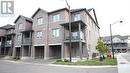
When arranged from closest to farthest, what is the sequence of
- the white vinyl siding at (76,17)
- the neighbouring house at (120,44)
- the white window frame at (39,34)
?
the white vinyl siding at (76,17) < the white window frame at (39,34) < the neighbouring house at (120,44)

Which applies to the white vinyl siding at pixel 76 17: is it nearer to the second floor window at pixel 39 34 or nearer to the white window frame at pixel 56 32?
the white window frame at pixel 56 32

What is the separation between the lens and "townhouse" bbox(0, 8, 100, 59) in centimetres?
2659

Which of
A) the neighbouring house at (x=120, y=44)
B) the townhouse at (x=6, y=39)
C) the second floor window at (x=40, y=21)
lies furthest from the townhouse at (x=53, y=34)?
the neighbouring house at (x=120, y=44)

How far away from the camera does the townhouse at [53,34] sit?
87.2ft

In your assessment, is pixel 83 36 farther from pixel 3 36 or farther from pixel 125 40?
pixel 125 40

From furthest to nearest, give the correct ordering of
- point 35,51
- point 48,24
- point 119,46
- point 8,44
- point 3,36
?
1. point 119,46
2. point 3,36
3. point 8,44
4. point 35,51
5. point 48,24

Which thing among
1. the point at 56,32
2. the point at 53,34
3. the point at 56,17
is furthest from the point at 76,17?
the point at 53,34

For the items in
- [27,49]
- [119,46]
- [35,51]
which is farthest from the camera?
[119,46]

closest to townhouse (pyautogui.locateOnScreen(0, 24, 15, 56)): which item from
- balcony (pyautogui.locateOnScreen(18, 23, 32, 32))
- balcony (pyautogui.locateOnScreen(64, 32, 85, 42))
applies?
balcony (pyautogui.locateOnScreen(18, 23, 32, 32))

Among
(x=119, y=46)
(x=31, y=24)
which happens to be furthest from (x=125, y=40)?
(x=31, y=24)

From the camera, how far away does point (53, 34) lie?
29.0m

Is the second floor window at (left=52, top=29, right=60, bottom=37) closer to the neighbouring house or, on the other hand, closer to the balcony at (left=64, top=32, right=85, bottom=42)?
the balcony at (left=64, top=32, right=85, bottom=42)

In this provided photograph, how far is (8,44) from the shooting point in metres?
39.4

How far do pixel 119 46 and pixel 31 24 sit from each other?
75441mm
